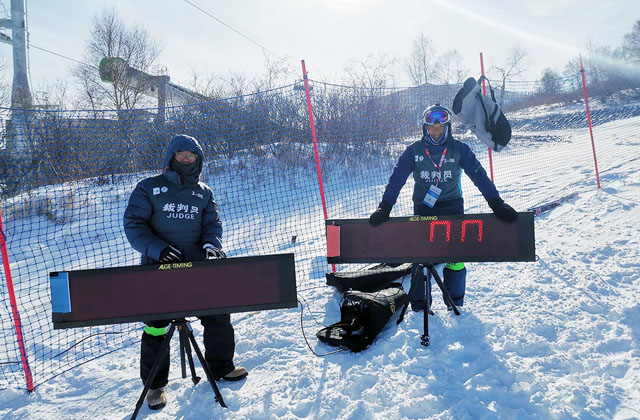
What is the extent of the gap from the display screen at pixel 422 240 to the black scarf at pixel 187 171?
4.01ft

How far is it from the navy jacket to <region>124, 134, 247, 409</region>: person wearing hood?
1767 millimetres

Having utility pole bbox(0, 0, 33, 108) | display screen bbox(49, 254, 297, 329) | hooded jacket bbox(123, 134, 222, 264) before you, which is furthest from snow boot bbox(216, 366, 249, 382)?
utility pole bbox(0, 0, 33, 108)

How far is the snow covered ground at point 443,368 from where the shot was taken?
2475 millimetres

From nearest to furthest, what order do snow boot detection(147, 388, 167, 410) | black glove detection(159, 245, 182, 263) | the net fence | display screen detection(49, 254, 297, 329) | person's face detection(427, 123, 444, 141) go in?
display screen detection(49, 254, 297, 329)
black glove detection(159, 245, 182, 263)
snow boot detection(147, 388, 167, 410)
person's face detection(427, 123, 444, 141)
the net fence

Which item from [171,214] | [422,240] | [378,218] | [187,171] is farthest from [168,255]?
[422,240]

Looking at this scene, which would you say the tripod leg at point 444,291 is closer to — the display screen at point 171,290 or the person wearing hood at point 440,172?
the person wearing hood at point 440,172

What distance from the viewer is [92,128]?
6.49m

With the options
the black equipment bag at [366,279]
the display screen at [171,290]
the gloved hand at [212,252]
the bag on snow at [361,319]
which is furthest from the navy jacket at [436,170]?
the gloved hand at [212,252]

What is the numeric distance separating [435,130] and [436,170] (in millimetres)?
402

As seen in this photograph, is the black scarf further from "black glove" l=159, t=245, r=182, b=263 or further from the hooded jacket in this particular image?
"black glove" l=159, t=245, r=182, b=263

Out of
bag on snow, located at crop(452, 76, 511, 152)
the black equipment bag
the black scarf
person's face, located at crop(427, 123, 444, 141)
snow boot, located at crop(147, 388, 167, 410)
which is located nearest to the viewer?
snow boot, located at crop(147, 388, 167, 410)

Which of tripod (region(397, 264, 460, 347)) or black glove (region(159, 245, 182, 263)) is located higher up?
black glove (region(159, 245, 182, 263))

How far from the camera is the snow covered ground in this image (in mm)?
2475

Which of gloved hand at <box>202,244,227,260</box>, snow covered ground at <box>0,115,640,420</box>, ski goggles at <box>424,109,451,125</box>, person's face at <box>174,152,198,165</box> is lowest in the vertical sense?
snow covered ground at <box>0,115,640,420</box>
